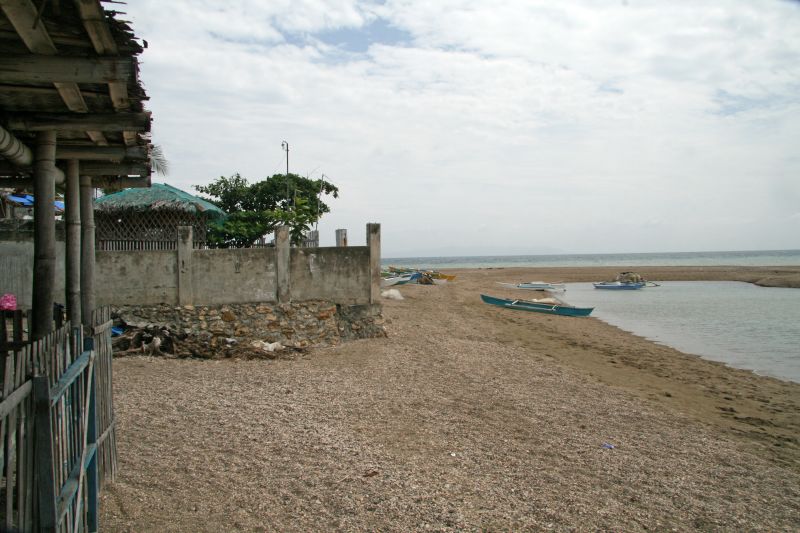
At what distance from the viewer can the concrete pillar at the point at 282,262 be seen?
39.3 feet

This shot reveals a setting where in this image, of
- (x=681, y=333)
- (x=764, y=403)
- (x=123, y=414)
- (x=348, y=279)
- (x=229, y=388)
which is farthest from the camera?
(x=681, y=333)

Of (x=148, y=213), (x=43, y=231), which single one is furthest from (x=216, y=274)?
(x=43, y=231)

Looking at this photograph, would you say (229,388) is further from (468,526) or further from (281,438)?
(468,526)

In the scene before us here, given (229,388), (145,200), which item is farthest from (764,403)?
(145,200)

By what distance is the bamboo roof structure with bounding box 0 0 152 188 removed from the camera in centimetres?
359

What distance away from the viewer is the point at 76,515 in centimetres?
355

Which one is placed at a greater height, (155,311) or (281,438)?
(155,311)

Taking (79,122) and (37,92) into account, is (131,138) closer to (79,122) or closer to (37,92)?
(79,122)

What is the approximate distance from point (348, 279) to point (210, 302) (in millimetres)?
2820

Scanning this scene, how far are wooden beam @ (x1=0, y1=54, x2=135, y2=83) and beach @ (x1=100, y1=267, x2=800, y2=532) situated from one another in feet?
10.4

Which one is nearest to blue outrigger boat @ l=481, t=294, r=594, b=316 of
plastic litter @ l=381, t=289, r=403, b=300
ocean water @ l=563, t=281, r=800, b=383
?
ocean water @ l=563, t=281, r=800, b=383

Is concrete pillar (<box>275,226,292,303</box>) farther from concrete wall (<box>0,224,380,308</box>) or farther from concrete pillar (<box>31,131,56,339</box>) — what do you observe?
concrete pillar (<box>31,131,56,339</box>)

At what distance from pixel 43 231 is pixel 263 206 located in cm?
1926

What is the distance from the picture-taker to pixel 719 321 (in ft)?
70.4
